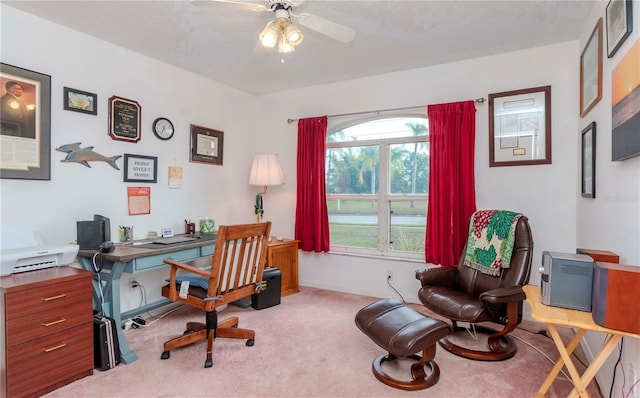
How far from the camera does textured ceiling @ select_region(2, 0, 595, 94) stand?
2.40 meters

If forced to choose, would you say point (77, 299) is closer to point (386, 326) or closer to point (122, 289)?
point (122, 289)

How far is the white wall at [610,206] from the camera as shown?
158cm

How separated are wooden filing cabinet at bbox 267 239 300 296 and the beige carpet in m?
0.93

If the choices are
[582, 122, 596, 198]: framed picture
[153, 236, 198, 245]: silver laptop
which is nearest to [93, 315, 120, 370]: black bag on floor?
[153, 236, 198, 245]: silver laptop

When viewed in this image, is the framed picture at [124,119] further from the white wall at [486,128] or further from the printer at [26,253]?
the white wall at [486,128]

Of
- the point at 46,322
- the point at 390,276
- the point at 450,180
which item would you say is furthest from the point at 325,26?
the point at 390,276

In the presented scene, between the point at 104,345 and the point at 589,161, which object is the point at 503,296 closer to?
the point at 589,161

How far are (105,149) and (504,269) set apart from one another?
3.50 m

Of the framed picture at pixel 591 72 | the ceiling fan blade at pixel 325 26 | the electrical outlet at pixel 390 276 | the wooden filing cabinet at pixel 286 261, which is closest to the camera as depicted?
the ceiling fan blade at pixel 325 26

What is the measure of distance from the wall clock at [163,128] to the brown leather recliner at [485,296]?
2.82m

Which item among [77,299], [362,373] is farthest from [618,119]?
[77,299]

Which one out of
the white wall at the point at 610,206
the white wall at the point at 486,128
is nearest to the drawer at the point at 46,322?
the white wall at the point at 486,128

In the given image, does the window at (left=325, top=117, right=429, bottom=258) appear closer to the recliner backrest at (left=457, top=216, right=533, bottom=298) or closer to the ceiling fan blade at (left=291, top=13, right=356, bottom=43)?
the recliner backrest at (left=457, top=216, right=533, bottom=298)

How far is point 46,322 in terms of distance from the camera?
2.00 meters
